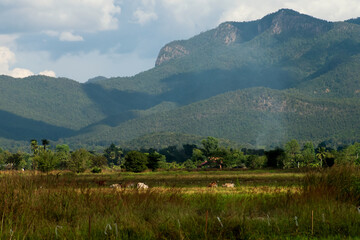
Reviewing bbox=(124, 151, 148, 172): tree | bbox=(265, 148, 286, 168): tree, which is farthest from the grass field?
bbox=(265, 148, 286, 168): tree

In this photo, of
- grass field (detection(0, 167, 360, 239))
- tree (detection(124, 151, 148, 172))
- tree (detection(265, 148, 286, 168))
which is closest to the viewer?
grass field (detection(0, 167, 360, 239))

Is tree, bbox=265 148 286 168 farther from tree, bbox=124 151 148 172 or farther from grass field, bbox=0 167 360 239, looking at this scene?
grass field, bbox=0 167 360 239

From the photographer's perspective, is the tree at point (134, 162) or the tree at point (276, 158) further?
the tree at point (276, 158)

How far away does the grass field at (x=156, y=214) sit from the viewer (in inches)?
509

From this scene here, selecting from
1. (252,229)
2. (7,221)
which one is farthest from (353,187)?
(7,221)

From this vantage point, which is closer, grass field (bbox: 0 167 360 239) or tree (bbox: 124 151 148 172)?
grass field (bbox: 0 167 360 239)

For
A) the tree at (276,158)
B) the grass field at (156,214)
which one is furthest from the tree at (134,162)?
the grass field at (156,214)

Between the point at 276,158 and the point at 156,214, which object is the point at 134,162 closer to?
the point at 276,158

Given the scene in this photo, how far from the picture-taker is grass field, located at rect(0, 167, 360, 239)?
1294cm

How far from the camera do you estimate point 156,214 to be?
14422 millimetres

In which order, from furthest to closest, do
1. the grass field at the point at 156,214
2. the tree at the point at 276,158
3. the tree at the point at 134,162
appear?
the tree at the point at 276,158 → the tree at the point at 134,162 → the grass field at the point at 156,214

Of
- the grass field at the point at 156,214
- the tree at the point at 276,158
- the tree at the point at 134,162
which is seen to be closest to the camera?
the grass field at the point at 156,214

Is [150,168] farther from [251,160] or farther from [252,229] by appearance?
[252,229]

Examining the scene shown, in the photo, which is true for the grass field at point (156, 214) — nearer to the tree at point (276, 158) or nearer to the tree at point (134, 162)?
the tree at point (134, 162)
